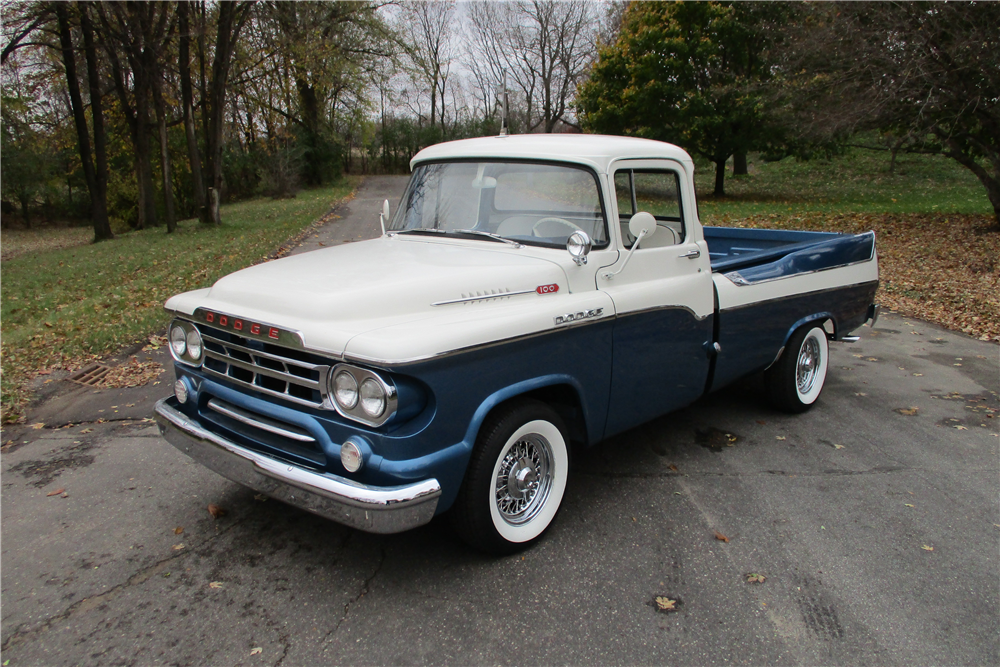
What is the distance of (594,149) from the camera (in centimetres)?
398

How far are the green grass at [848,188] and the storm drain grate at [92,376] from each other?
561 inches

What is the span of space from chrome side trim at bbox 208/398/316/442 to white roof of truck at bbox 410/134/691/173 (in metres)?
2.00

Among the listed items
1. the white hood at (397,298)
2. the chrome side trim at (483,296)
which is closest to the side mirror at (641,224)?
the white hood at (397,298)

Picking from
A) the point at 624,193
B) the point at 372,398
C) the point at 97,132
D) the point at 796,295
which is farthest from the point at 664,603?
the point at 97,132

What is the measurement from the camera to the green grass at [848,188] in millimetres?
19062

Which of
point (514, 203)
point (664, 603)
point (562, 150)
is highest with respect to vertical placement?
point (562, 150)

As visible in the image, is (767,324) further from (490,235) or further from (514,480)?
(514,480)

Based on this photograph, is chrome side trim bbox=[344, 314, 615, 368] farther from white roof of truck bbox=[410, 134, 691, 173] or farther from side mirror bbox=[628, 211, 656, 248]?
white roof of truck bbox=[410, 134, 691, 173]

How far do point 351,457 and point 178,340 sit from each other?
4.82 feet

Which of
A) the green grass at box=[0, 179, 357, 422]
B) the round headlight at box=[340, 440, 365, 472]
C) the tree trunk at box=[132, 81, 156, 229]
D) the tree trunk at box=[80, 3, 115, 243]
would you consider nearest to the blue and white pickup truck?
the round headlight at box=[340, 440, 365, 472]

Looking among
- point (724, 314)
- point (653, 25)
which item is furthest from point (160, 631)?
point (653, 25)

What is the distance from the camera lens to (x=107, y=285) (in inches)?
426

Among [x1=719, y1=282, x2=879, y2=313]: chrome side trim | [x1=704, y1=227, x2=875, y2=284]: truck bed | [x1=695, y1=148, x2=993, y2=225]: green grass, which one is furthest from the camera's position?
[x1=695, y1=148, x2=993, y2=225]: green grass

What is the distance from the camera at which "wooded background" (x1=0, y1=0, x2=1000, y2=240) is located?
44.0 ft
